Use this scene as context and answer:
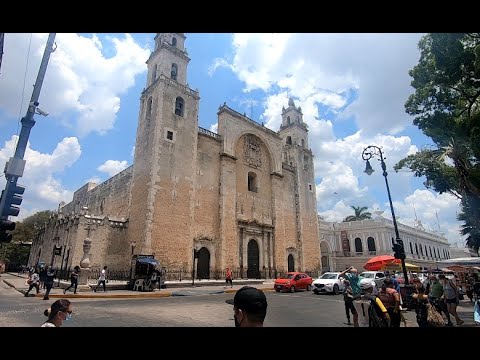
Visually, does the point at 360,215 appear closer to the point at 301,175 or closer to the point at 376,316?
the point at 301,175

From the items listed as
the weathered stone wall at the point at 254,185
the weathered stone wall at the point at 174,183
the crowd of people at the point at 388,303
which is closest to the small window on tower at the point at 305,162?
the weathered stone wall at the point at 254,185

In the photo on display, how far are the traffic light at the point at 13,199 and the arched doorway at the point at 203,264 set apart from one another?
1647 centimetres

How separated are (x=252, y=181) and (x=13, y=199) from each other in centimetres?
2395

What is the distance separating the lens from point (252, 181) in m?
30.5

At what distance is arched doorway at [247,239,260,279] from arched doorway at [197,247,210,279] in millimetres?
4436

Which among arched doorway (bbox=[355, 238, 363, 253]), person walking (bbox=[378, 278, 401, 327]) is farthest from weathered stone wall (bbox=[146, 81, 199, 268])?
arched doorway (bbox=[355, 238, 363, 253])

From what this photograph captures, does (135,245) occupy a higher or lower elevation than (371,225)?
lower

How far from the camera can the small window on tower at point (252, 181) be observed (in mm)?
29969

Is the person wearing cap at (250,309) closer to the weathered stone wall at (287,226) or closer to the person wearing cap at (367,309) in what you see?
the person wearing cap at (367,309)
